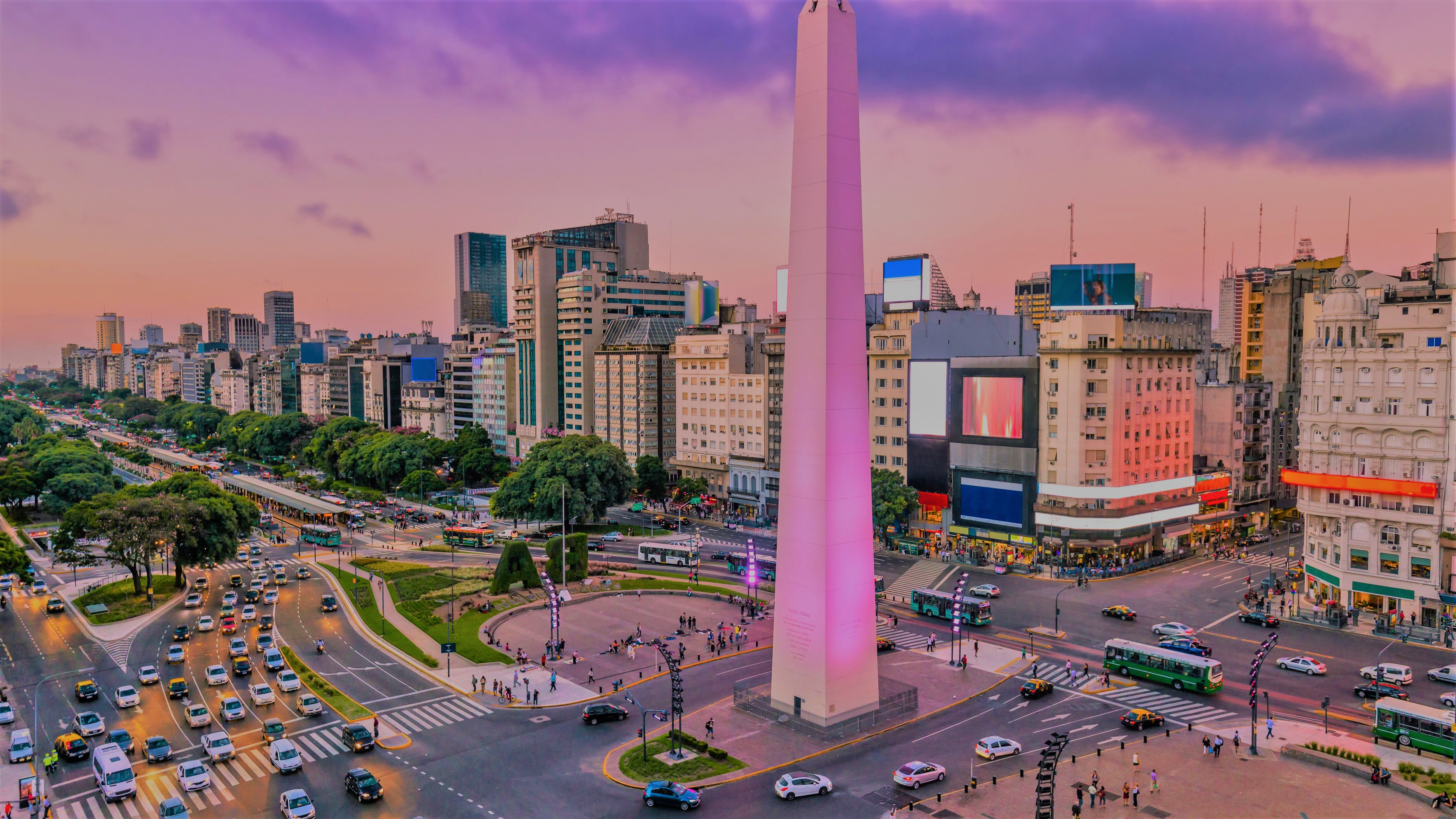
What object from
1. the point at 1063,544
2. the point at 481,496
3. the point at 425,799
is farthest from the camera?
the point at 481,496

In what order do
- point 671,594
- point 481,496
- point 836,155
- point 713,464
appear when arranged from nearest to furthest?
1. point 836,155
2. point 671,594
3. point 713,464
4. point 481,496

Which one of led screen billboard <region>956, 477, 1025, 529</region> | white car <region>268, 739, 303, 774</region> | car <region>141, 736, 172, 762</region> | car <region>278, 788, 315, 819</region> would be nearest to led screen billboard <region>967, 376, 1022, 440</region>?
led screen billboard <region>956, 477, 1025, 529</region>

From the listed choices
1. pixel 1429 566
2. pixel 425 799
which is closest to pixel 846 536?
pixel 425 799

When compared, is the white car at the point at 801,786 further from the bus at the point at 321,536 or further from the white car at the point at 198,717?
the bus at the point at 321,536

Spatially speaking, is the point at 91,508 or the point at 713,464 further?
the point at 713,464

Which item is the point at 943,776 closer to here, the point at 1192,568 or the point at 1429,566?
the point at 1429,566

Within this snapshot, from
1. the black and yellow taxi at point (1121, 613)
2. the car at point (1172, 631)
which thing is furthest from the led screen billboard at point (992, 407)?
the car at point (1172, 631)

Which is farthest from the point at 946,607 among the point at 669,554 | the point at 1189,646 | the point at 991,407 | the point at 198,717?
the point at 198,717
